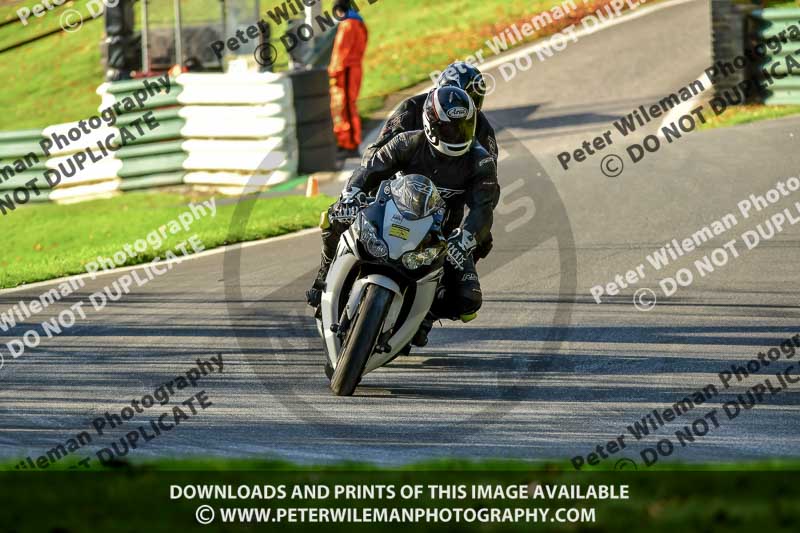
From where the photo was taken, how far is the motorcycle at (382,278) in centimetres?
810

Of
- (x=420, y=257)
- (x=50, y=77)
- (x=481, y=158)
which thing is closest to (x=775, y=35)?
(x=481, y=158)

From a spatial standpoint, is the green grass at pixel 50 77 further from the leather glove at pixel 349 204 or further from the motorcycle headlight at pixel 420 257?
the motorcycle headlight at pixel 420 257

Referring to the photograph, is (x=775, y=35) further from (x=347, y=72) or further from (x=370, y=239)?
(x=370, y=239)

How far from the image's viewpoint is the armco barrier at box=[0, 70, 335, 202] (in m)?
18.4

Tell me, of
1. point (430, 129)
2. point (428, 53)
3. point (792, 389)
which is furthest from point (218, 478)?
point (428, 53)

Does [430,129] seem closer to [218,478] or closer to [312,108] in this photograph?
[218,478]

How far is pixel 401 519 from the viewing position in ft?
17.4

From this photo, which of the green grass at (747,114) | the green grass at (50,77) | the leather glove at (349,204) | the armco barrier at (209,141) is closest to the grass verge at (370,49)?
the green grass at (50,77)

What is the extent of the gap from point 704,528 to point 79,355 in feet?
20.0

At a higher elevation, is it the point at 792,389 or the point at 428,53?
the point at 792,389

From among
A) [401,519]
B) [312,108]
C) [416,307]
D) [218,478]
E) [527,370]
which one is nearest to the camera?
[401,519]

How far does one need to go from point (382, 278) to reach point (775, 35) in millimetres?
12225

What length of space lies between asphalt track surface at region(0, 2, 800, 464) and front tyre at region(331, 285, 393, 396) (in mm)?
280

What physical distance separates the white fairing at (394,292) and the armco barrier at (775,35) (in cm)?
1168
